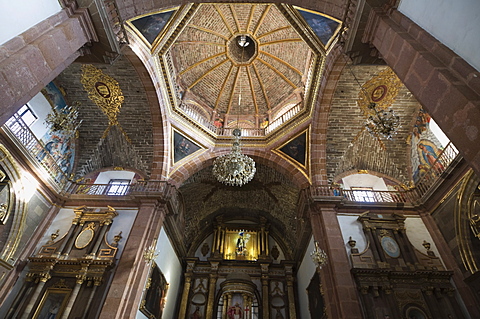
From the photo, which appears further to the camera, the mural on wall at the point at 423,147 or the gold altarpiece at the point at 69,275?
the mural on wall at the point at 423,147

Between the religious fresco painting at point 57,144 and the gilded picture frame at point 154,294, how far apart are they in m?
5.63

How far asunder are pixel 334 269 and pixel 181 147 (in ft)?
25.4

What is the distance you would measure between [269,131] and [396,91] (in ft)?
18.2

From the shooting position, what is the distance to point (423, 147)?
10.5m

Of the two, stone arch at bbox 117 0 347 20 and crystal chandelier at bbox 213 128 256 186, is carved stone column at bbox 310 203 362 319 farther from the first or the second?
stone arch at bbox 117 0 347 20

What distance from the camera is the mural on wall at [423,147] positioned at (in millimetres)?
9906

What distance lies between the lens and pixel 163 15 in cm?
895

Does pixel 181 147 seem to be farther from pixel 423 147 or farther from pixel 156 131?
pixel 423 147

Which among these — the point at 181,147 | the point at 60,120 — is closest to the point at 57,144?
the point at 60,120

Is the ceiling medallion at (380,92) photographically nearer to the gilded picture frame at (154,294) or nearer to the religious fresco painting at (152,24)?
the religious fresco painting at (152,24)

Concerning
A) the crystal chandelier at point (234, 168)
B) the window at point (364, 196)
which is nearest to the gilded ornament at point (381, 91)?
the window at point (364, 196)

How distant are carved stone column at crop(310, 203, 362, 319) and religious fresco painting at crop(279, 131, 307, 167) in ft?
7.50

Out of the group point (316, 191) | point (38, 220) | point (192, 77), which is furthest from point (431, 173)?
point (38, 220)

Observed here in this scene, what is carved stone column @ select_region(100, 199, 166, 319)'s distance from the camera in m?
7.85
